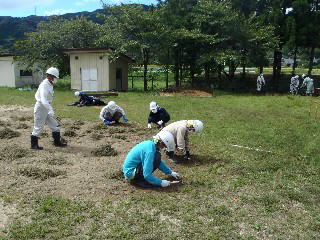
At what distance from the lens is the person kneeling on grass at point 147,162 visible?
5.05 metres

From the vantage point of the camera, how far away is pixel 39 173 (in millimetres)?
5961

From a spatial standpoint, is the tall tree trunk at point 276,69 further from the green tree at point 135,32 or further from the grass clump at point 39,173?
the grass clump at point 39,173

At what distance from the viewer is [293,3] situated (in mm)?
22719

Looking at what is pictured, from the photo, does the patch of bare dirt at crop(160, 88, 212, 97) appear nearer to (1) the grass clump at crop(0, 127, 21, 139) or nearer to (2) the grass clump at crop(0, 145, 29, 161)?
(1) the grass clump at crop(0, 127, 21, 139)

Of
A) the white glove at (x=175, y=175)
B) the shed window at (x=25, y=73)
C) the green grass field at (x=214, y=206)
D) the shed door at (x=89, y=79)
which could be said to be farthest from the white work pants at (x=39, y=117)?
the shed window at (x=25, y=73)

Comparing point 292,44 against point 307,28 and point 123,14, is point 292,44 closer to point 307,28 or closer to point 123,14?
point 307,28

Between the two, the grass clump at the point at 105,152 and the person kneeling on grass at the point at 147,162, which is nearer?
the person kneeling on grass at the point at 147,162

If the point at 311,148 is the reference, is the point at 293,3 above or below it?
above

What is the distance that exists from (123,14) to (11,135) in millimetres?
15753

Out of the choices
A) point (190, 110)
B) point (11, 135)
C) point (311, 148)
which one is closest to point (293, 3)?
point (190, 110)

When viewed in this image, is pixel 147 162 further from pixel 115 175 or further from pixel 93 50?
pixel 93 50

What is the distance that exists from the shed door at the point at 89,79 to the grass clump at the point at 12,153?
1610 cm

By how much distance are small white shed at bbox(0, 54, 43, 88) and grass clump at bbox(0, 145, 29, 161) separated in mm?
21291

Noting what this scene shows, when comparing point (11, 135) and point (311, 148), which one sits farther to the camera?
point (11, 135)
